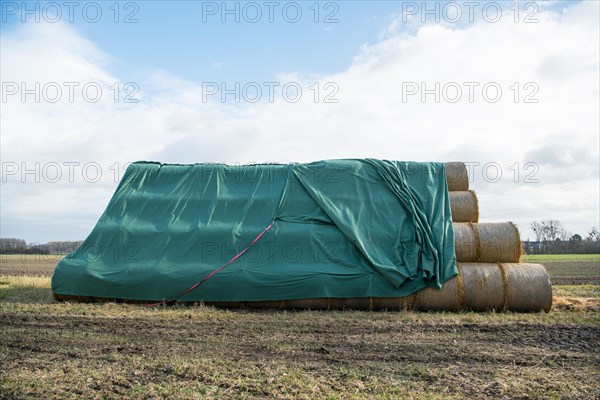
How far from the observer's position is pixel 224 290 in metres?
10.4

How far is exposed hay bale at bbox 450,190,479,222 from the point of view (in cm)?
1113

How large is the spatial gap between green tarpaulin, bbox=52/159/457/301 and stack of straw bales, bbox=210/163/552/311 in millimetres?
194

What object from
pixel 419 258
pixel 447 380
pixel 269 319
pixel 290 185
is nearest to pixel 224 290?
pixel 269 319

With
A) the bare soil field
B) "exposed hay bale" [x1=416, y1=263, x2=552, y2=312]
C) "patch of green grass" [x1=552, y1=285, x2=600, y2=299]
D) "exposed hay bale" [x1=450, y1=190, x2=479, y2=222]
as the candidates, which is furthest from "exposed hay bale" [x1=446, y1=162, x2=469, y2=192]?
"patch of green grass" [x1=552, y1=285, x2=600, y2=299]

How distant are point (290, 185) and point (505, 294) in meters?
4.80

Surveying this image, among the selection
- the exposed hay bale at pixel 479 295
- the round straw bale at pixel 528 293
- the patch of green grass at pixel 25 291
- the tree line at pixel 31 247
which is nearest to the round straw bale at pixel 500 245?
the exposed hay bale at pixel 479 295

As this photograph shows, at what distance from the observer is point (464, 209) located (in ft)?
36.5

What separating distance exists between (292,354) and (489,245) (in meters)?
5.58

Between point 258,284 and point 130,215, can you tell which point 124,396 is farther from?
point 130,215

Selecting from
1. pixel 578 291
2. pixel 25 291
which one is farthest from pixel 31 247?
pixel 578 291

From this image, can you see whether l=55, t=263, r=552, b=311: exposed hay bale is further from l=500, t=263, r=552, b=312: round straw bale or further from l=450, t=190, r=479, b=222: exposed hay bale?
l=450, t=190, r=479, b=222: exposed hay bale

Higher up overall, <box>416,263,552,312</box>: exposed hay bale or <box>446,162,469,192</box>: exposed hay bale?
<box>446,162,469,192</box>: exposed hay bale

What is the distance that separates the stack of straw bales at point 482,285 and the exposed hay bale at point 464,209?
13.8 inches

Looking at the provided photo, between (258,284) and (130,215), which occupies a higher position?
(130,215)
